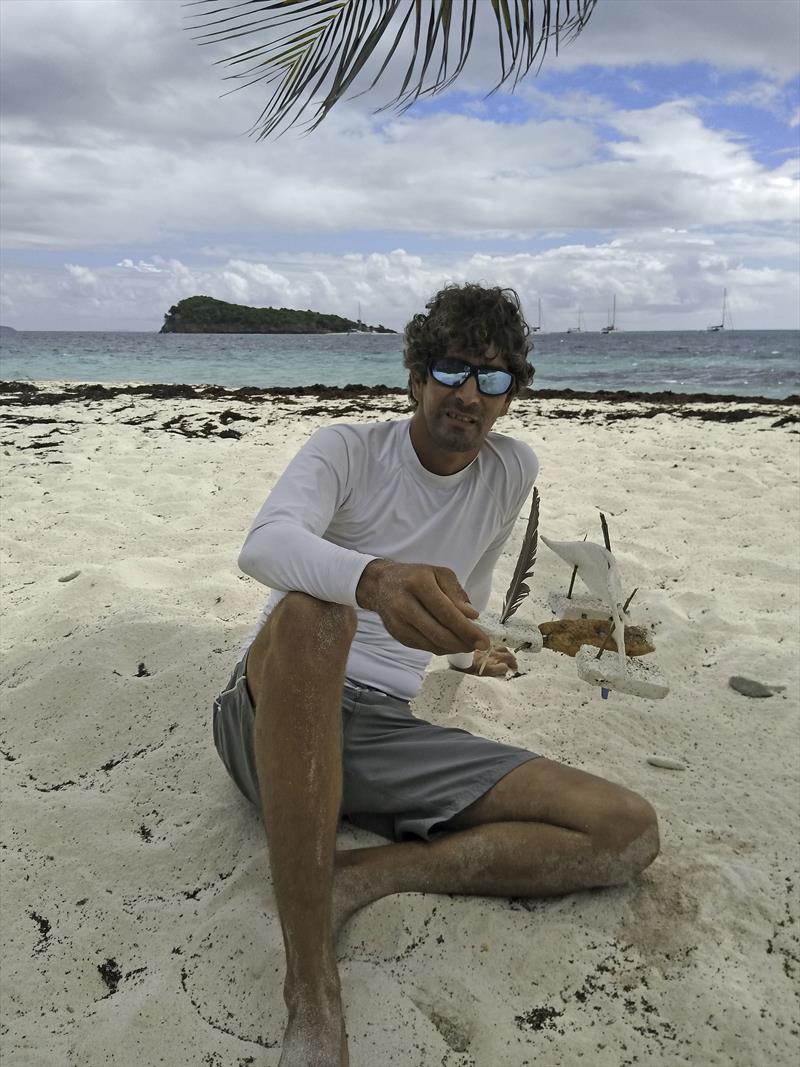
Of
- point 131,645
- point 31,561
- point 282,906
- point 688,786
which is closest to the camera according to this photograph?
point 282,906

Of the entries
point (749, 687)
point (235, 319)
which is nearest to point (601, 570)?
point (749, 687)

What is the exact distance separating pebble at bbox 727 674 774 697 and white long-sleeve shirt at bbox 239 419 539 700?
1260mm

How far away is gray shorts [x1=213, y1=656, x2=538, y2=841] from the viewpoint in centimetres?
202

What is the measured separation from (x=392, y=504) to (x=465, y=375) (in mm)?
457

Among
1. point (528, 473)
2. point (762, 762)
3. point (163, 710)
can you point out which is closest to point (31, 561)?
point (163, 710)

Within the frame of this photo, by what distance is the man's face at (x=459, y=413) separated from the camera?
90.1 inches

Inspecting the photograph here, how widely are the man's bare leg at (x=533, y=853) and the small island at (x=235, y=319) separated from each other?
85.7 metres

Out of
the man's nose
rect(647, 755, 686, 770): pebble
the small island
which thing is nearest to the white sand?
rect(647, 755, 686, 770): pebble

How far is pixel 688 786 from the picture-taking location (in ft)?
8.18

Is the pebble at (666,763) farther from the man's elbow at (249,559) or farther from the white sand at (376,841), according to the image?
the man's elbow at (249,559)

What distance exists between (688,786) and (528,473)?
116 centimetres

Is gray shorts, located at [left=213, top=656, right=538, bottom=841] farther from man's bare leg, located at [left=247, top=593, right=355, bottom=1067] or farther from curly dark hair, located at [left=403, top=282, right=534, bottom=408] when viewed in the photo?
curly dark hair, located at [left=403, top=282, right=534, bottom=408]

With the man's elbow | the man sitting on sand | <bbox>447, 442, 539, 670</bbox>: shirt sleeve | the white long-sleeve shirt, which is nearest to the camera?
the man sitting on sand

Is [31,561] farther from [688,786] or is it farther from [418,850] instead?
[688,786]
